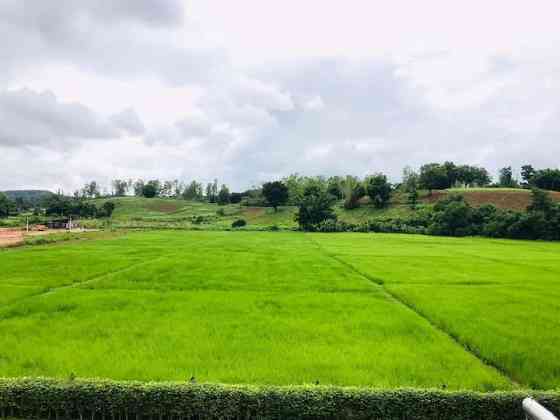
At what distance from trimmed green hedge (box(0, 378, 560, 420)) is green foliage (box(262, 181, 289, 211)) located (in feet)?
284

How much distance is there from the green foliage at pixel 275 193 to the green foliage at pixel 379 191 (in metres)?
20.2

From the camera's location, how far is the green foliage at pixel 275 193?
93.4m

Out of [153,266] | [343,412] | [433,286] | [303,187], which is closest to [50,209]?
[303,187]

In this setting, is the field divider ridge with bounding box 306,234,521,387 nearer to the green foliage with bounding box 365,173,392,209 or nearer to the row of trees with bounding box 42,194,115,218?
the green foliage with bounding box 365,173,392,209

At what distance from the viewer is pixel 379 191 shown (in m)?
84.9

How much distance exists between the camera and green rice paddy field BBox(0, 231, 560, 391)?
8.59m

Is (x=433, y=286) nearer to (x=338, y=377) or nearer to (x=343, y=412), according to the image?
(x=338, y=377)

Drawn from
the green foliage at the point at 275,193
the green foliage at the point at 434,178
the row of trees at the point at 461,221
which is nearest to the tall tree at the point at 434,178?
A: the green foliage at the point at 434,178

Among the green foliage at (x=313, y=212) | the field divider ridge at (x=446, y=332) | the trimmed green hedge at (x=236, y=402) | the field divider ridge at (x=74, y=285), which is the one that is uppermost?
the green foliage at (x=313, y=212)

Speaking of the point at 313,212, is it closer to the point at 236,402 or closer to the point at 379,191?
the point at 379,191

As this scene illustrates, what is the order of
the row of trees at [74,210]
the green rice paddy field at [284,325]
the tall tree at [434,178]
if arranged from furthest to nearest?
the tall tree at [434,178], the row of trees at [74,210], the green rice paddy field at [284,325]

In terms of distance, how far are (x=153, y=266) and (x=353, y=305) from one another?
14.3 meters

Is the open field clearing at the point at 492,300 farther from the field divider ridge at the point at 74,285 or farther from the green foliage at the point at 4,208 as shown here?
the green foliage at the point at 4,208

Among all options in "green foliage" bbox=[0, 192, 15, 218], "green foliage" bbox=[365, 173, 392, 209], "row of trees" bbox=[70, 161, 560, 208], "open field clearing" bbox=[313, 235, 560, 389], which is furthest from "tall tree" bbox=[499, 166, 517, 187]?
"green foliage" bbox=[0, 192, 15, 218]
